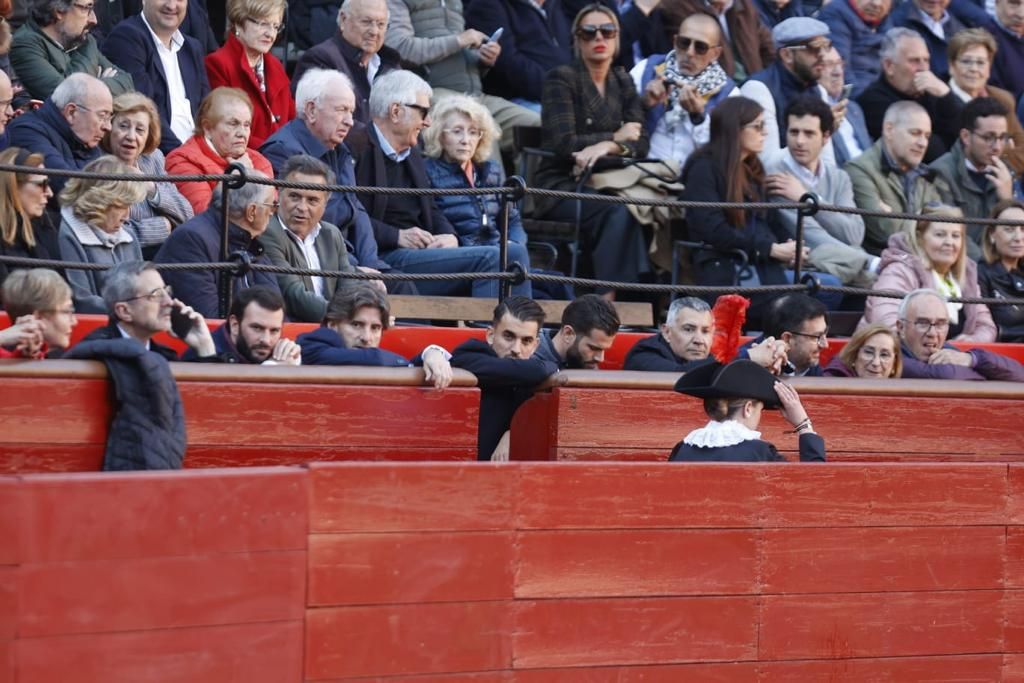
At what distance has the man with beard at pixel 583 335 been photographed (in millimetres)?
7516

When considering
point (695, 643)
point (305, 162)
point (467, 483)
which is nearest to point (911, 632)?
point (695, 643)

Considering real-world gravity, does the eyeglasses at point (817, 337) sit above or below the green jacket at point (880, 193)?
below

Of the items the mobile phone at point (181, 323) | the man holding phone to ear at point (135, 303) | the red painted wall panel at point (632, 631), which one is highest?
the man holding phone to ear at point (135, 303)

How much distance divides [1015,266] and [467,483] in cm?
456

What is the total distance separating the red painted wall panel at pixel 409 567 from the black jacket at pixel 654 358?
178 centimetres

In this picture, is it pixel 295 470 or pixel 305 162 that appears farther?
pixel 305 162

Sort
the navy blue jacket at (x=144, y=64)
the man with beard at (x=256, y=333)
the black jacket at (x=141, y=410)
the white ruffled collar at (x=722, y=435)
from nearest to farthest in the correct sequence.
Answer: the black jacket at (x=141, y=410) → the white ruffled collar at (x=722, y=435) → the man with beard at (x=256, y=333) → the navy blue jacket at (x=144, y=64)

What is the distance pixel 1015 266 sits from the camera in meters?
9.84

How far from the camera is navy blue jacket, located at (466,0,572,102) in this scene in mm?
10578

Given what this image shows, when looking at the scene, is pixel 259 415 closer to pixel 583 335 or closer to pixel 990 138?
pixel 583 335

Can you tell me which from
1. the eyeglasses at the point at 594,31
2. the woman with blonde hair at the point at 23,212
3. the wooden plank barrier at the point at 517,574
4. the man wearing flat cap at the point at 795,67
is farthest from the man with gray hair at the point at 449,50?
the wooden plank barrier at the point at 517,574

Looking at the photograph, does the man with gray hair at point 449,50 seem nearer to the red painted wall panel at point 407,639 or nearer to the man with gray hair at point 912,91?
the man with gray hair at point 912,91

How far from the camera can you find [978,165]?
10.8 metres

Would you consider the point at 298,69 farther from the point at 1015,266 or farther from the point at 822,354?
the point at 1015,266
